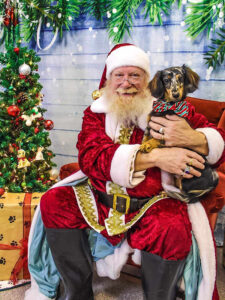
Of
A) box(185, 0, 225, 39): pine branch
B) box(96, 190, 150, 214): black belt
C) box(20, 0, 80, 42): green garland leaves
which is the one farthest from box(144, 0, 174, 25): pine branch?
box(96, 190, 150, 214): black belt

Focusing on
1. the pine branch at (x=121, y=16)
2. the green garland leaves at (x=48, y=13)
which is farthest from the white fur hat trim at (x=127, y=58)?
the green garland leaves at (x=48, y=13)

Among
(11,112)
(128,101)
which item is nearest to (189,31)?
(128,101)

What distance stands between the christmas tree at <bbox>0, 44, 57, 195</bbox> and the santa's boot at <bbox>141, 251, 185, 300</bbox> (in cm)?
102

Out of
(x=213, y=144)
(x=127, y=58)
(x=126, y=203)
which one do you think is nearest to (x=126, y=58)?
(x=127, y=58)

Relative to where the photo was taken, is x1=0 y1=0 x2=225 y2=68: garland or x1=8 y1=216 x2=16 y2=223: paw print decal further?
x1=0 y1=0 x2=225 y2=68: garland

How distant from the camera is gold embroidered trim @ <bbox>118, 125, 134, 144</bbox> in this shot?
1.53m

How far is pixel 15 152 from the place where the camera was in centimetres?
201

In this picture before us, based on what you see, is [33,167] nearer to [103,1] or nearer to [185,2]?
[103,1]

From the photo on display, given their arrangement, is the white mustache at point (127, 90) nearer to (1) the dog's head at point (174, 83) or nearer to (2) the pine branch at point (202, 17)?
(1) the dog's head at point (174, 83)

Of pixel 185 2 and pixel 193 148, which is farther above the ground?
pixel 185 2

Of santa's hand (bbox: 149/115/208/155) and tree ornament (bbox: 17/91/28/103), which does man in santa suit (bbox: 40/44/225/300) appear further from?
tree ornament (bbox: 17/91/28/103)

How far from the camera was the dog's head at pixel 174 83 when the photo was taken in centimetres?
126

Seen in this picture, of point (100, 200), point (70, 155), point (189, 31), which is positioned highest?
point (189, 31)

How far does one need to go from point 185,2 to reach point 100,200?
161 centimetres
